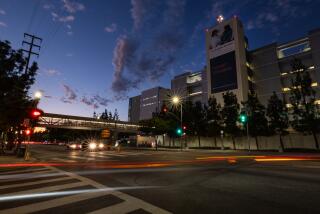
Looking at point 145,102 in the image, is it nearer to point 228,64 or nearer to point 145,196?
point 228,64

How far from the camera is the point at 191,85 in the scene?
10275 cm

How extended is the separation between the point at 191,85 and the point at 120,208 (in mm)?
99719

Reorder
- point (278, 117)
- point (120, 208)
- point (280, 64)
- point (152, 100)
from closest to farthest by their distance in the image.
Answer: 1. point (120, 208)
2. point (278, 117)
3. point (280, 64)
4. point (152, 100)

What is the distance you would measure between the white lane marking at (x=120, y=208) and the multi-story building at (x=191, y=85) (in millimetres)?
92315

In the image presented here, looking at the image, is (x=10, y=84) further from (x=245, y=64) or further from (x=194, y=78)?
(x=194, y=78)

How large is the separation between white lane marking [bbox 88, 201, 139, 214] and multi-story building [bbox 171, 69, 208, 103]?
92.3 m

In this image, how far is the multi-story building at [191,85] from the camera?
9875 cm

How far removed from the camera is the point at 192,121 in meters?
53.1

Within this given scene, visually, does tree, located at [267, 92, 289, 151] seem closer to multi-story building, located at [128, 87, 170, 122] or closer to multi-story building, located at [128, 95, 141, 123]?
multi-story building, located at [128, 87, 170, 122]

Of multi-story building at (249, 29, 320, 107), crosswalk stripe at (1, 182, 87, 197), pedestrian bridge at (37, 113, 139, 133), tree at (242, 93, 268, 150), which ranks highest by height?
multi-story building at (249, 29, 320, 107)

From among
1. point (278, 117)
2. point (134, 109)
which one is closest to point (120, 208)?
point (278, 117)

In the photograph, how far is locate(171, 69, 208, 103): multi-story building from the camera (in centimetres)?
9875

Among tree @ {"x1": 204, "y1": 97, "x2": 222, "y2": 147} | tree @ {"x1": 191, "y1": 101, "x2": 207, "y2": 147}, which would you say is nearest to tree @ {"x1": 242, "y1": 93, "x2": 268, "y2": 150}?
tree @ {"x1": 204, "y1": 97, "x2": 222, "y2": 147}

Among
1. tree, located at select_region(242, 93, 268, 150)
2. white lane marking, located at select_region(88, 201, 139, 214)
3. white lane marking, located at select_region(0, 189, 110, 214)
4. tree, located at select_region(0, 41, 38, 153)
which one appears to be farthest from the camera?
tree, located at select_region(242, 93, 268, 150)
